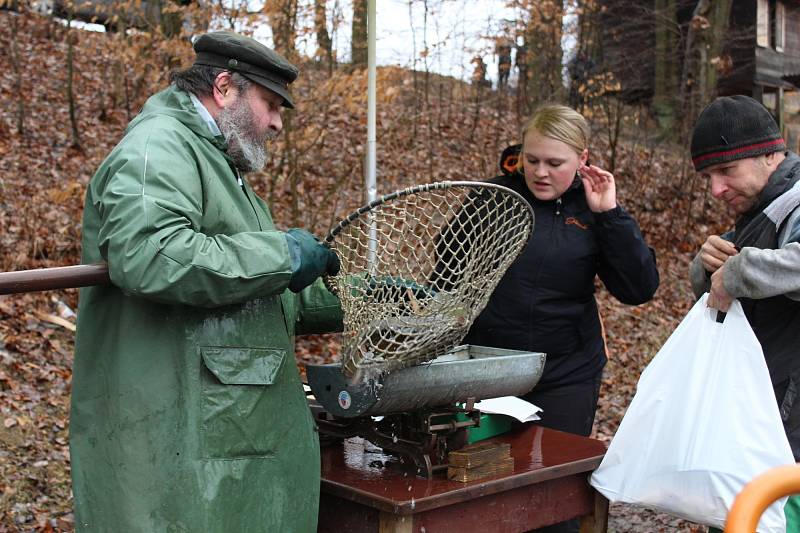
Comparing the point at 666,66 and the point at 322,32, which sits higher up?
the point at 666,66

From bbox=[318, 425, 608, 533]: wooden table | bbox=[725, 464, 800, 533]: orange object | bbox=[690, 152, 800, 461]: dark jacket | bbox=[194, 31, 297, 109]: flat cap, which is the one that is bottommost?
bbox=[318, 425, 608, 533]: wooden table

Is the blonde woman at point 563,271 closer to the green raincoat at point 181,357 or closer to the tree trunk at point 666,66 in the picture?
the green raincoat at point 181,357

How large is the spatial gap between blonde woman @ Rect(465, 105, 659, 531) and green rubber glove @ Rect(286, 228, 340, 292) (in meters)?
1.15

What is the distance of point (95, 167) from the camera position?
9750 millimetres

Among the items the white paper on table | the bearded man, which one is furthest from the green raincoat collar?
the white paper on table

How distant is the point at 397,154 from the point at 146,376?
33.2 ft

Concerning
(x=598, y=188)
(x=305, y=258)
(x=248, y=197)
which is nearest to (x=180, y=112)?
(x=248, y=197)

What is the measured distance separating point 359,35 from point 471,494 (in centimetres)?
736

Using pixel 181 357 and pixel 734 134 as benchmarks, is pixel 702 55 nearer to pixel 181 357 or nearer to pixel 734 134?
pixel 734 134

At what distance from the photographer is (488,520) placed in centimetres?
251

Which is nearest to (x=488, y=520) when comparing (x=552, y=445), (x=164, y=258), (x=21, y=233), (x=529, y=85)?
(x=552, y=445)

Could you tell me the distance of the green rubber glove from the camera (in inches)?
84.5

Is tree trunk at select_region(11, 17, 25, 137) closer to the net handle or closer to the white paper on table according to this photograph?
the white paper on table

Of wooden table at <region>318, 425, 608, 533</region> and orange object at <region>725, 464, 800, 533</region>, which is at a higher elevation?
orange object at <region>725, 464, 800, 533</region>
